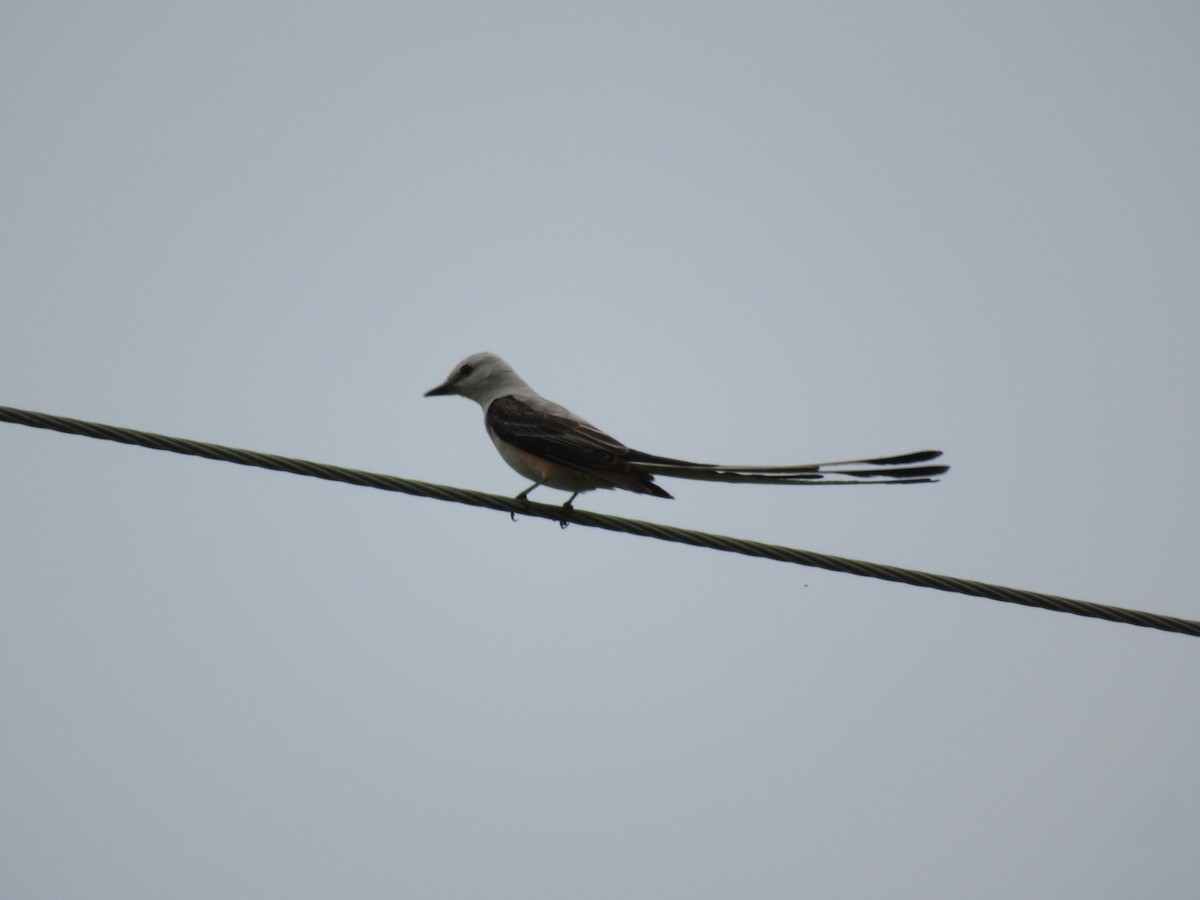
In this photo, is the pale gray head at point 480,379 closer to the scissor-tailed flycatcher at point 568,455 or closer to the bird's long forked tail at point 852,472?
the scissor-tailed flycatcher at point 568,455

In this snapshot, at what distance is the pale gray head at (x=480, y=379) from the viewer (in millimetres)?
6742

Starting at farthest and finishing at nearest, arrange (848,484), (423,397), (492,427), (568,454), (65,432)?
(423,397), (492,427), (568,454), (848,484), (65,432)

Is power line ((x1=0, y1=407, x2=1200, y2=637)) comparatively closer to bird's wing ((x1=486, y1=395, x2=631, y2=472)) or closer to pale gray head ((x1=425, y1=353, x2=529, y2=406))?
bird's wing ((x1=486, y1=395, x2=631, y2=472))

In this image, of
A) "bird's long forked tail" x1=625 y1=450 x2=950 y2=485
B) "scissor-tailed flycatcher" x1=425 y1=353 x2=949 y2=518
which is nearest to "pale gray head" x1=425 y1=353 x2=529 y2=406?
"scissor-tailed flycatcher" x1=425 y1=353 x2=949 y2=518

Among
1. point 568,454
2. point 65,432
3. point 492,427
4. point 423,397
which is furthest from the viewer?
point 423,397

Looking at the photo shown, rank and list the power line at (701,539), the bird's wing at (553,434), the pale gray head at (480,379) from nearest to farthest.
Result: 1. the power line at (701,539)
2. the bird's wing at (553,434)
3. the pale gray head at (480,379)

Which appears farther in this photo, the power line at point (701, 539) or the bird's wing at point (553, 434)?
the bird's wing at point (553, 434)

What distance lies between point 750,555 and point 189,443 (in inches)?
74.9

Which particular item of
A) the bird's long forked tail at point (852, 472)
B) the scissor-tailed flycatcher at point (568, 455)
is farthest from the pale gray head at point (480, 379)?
the bird's long forked tail at point (852, 472)

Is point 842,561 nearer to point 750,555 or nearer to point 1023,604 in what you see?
point 750,555

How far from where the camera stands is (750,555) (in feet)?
12.2

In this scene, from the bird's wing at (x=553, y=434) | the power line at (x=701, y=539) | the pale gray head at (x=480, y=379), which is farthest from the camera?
the pale gray head at (x=480, y=379)

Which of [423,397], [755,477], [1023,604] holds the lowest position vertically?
[1023,604]

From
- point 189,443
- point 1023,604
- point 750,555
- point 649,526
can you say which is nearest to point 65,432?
point 189,443
